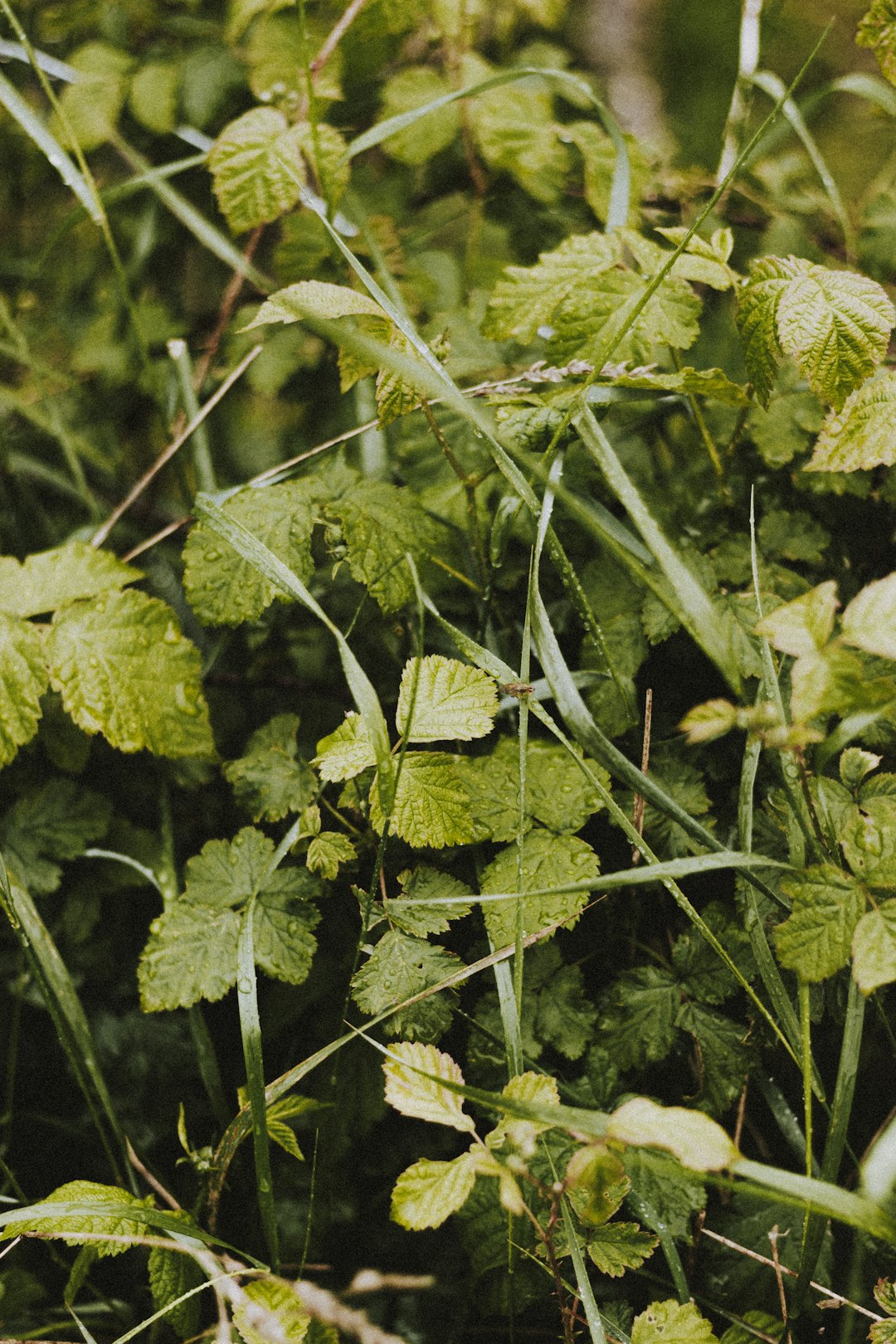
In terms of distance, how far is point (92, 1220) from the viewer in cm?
88

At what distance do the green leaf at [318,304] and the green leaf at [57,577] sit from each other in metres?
0.41

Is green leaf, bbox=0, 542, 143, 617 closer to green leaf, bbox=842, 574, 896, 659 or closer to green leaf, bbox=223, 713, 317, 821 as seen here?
green leaf, bbox=223, 713, 317, 821

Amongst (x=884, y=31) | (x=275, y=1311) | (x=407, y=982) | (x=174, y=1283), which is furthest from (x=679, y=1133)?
(x=884, y=31)

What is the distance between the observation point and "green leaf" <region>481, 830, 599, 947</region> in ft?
3.12

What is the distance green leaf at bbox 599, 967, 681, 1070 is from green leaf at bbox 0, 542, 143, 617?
85 centimetres

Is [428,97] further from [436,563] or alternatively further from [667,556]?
[667,556]

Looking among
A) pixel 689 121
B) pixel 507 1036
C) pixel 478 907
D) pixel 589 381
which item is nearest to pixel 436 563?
pixel 589 381

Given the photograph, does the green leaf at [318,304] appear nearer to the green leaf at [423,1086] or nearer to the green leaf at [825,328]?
the green leaf at [825,328]

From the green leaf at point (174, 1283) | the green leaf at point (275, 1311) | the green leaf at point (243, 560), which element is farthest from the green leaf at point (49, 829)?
the green leaf at point (275, 1311)

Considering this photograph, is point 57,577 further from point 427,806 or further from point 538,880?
point 538,880

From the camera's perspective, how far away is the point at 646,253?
1.11 metres

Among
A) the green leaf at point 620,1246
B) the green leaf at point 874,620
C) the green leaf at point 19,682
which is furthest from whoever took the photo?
the green leaf at point 19,682

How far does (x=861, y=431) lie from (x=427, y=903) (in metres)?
0.80

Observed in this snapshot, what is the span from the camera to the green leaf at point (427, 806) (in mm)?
939
